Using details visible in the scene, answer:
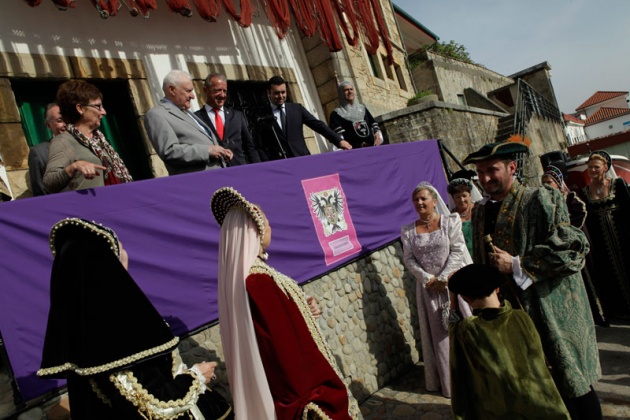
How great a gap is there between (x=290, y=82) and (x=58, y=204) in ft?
21.5

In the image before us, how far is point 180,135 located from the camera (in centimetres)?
416

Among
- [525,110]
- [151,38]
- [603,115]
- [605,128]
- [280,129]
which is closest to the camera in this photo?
[280,129]

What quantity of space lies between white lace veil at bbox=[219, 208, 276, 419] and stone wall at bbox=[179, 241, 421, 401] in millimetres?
1834

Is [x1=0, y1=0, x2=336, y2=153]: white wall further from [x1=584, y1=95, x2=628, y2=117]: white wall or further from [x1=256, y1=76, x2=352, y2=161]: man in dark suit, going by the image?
[x1=584, y1=95, x2=628, y2=117]: white wall

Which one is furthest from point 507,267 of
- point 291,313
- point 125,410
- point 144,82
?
point 144,82

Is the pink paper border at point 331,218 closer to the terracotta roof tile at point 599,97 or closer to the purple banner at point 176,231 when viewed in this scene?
the purple banner at point 176,231

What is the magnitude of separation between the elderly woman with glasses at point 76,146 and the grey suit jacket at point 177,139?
2.46 ft

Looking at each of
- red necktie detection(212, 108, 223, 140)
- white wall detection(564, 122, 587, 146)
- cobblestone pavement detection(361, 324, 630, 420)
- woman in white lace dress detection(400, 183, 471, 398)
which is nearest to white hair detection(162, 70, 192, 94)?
red necktie detection(212, 108, 223, 140)

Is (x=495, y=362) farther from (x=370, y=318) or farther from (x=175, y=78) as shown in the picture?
(x=175, y=78)

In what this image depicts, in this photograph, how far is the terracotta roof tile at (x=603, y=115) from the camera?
61000mm

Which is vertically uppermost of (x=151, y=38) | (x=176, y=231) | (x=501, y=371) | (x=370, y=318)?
(x=151, y=38)

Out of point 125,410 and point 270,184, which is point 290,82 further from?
point 125,410

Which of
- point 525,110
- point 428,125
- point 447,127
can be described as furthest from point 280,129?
point 525,110

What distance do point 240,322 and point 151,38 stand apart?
5.78 meters
